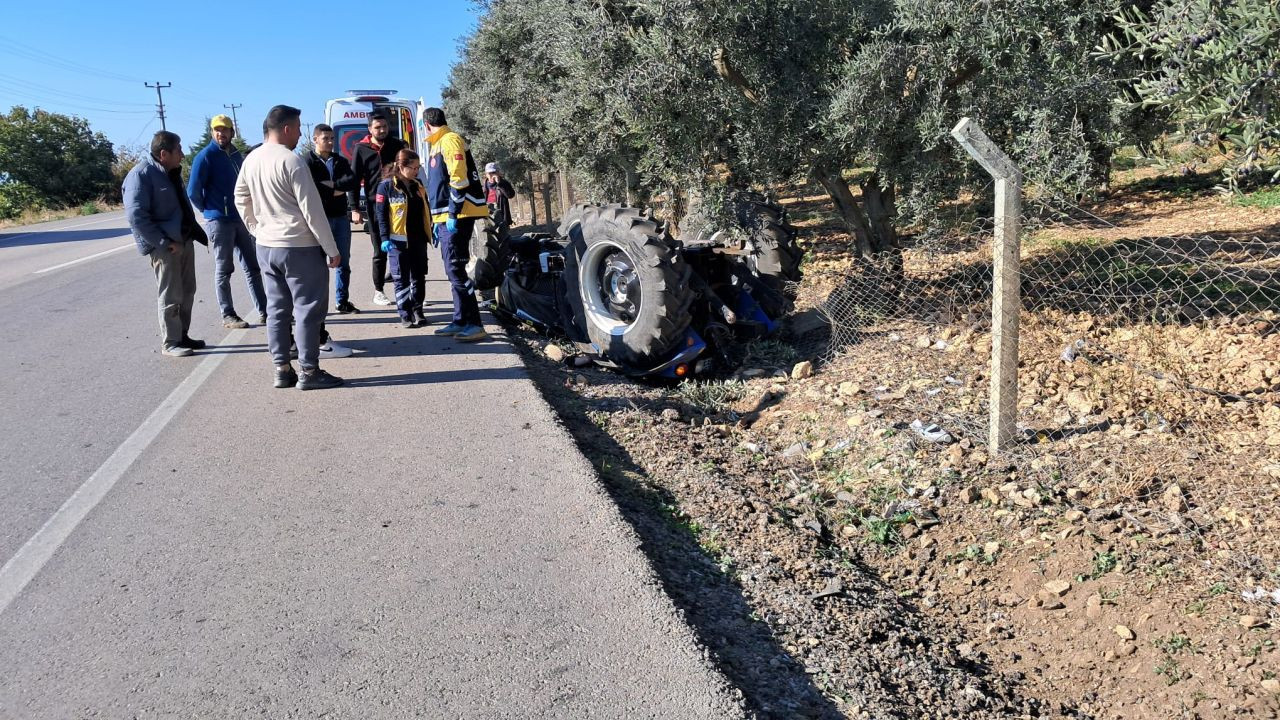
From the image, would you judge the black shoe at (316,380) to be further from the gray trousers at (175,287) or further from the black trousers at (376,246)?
the black trousers at (376,246)

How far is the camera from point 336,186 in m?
8.19

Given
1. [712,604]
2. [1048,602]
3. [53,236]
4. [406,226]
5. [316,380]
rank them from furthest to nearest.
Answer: [53,236]
[406,226]
[316,380]
[1048,602]
[712,604]

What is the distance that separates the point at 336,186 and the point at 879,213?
17.2ft

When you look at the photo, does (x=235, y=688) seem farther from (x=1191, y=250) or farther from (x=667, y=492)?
(x=1191, y=250)

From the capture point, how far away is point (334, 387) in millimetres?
6086

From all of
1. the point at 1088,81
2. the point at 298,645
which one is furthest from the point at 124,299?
the point at 1088,81

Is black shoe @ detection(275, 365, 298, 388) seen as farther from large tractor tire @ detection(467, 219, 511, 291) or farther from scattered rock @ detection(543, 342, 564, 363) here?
large tractor tire @ detection(467, 219, 511, 291)

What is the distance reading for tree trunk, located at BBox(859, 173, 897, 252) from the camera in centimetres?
809

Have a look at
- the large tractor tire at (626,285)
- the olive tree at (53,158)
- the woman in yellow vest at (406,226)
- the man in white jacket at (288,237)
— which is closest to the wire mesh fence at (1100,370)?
the large tractor tire at (626,285)

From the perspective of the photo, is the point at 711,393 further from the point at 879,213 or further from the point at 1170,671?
the point at 1170,671

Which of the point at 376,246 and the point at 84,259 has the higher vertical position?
the point at 376,246

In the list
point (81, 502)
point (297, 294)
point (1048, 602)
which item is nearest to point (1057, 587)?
point (1048, 602)

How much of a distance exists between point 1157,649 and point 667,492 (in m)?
2.33

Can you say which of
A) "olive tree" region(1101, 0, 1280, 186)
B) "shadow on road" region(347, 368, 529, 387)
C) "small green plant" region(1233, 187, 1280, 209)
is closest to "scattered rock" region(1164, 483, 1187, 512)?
"olive tree" region(1101, 0, 1280, 186)
